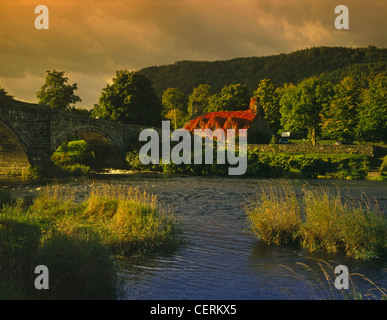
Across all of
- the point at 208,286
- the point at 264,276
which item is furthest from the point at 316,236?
the point at 208,286

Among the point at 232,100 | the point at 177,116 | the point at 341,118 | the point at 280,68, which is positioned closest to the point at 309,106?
the point at 341,118

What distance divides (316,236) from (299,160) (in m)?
28.4

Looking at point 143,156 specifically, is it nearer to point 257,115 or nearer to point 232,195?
point 257,115

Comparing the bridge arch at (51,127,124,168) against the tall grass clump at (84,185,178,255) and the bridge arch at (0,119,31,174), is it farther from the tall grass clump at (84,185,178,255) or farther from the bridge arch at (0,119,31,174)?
the tall grass clump at (84,185,178,255)

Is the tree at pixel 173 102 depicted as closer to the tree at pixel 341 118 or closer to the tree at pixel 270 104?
the tree at pixel 270 104

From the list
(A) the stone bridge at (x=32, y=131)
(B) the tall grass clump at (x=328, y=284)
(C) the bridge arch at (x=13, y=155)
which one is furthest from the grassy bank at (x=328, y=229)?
(C) the bridge arch at (x=13, y=155)

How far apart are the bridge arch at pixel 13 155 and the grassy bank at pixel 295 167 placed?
1343 cm

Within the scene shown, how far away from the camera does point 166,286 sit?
924 cm

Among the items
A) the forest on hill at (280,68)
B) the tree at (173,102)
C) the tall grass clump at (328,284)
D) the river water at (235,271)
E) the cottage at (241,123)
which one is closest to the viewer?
the tall grass clump at (328,284)

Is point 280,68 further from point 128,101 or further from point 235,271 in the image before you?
point 235,271

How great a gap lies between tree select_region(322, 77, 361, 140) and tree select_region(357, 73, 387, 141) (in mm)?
1101

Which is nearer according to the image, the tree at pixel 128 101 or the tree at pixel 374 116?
the tree at pixel 374 116

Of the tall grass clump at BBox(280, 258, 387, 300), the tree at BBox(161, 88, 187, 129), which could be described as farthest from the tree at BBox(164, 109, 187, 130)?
the tall grass clump at BBox(280, 258, 387, 300)

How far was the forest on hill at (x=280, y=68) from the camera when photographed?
5306 inches
